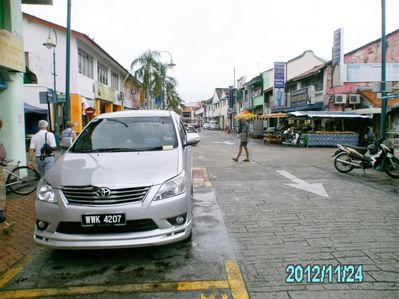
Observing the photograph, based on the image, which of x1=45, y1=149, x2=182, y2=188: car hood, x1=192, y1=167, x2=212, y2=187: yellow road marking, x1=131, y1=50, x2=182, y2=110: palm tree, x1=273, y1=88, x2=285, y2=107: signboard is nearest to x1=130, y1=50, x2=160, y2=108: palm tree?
x1=131, y1=50, x2=182, y2=110: palm tree

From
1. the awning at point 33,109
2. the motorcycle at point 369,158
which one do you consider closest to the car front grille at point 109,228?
the motorcycle at point 369,158

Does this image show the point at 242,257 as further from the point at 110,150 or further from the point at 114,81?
the point at 114,81

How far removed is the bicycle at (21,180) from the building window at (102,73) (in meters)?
16.5

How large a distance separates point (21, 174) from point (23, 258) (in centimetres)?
419

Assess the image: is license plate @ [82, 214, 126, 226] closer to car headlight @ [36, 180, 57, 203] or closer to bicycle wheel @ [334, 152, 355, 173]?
car headlight @ [36, 180, 57, 203]

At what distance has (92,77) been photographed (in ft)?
71.2

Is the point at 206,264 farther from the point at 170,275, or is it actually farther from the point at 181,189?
the point at 181,189

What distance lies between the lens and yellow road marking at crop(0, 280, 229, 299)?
3293 millimetres

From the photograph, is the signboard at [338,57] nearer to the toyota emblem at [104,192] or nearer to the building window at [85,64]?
the building window at [85,64]

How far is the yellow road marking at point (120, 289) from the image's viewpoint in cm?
329
